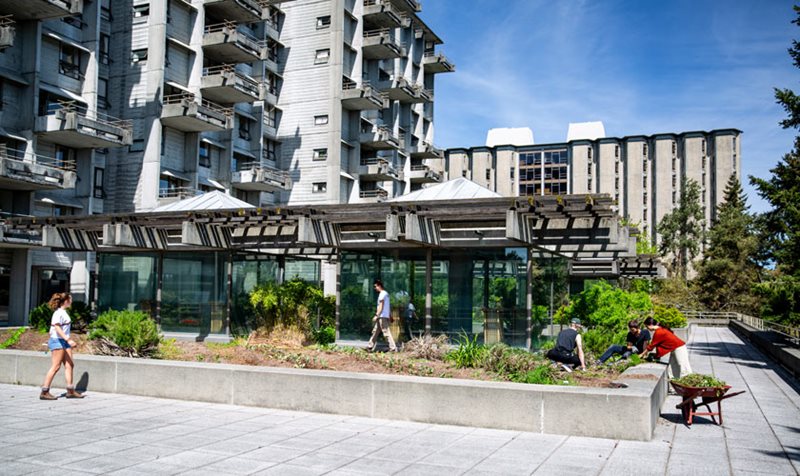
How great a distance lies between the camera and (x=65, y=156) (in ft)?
121

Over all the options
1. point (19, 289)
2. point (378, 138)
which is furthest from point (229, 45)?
point (19, 289)

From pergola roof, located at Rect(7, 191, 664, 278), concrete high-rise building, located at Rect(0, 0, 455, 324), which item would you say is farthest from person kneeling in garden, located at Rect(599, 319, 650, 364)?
concrete high-rise building, located at Rect(0, 0, 455, 324)

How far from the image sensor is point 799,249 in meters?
19.2

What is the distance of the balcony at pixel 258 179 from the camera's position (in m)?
45.4

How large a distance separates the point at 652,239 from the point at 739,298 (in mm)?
27460

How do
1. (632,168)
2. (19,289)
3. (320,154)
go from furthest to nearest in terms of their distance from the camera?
(632,168)
(320,154)
(19,289)

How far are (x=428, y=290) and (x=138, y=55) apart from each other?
3053cm

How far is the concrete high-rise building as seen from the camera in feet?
111

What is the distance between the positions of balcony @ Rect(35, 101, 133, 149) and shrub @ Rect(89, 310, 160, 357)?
76.0 feet

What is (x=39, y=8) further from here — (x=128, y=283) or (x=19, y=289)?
(x=128, y=283)

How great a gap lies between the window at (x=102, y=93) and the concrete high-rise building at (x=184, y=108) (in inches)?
3.1

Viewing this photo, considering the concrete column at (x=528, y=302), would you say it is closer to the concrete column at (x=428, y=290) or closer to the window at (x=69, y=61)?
the concrete column at (x=428, y=290)

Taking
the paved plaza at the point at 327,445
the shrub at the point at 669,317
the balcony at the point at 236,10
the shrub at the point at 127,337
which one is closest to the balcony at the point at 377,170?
the balcony at the point at 236,10

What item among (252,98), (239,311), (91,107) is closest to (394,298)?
(239,311)
